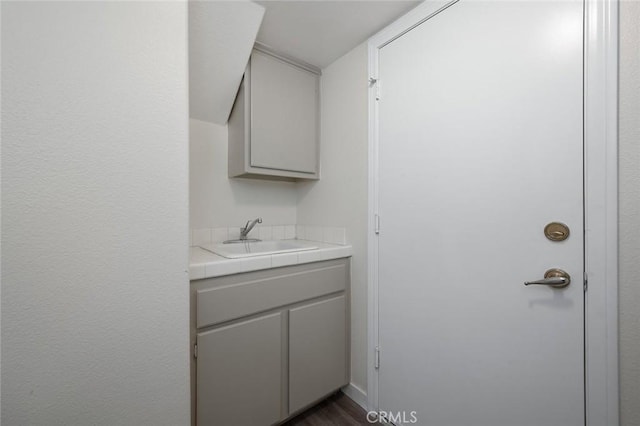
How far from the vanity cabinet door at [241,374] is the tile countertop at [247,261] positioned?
253 millimetres

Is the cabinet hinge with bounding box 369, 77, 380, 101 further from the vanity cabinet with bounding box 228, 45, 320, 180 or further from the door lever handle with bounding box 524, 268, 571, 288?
the door lever handle with bounding box 524, 268, 571, 288

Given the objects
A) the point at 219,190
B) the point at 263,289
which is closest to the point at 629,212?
the point at 263,289

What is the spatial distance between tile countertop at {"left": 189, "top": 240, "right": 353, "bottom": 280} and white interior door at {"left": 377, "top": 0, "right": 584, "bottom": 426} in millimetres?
327

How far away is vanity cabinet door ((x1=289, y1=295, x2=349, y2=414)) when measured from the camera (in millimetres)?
1358

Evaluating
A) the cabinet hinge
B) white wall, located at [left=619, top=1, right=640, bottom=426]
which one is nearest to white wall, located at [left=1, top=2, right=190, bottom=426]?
the cabinet hinge

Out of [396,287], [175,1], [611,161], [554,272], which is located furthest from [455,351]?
[175,1]

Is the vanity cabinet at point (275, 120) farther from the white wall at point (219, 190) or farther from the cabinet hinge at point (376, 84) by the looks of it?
the cabinet hinge at point (376, 84)

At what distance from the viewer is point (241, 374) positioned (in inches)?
46.4

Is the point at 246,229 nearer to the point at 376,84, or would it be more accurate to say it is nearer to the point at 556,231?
the point at 376,84

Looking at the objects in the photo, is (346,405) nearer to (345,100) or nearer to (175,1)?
(345,100)

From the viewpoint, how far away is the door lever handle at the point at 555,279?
2.84 ft

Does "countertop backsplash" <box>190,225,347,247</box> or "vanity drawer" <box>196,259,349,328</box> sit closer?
"vanity drawer" <box>196,259,349,328</box>

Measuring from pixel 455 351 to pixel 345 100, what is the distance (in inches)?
60.1

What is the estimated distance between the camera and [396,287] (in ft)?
4.53
